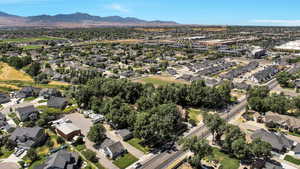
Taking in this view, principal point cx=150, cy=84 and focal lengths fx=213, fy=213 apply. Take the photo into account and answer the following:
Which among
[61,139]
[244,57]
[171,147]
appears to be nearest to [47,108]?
[61,139]

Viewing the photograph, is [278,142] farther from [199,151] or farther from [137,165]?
[137,165]

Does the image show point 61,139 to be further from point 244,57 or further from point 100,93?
point 244,57

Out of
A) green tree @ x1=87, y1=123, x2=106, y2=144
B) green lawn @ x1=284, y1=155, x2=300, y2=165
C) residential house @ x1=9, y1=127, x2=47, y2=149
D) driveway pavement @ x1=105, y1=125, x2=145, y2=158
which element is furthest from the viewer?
residential house @ x1=9, y1=127, x2=47, y2=149

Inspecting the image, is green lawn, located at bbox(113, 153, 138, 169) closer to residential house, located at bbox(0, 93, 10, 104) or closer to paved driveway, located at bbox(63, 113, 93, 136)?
paved driveway, located at bbox(63, 113, 93, 136)

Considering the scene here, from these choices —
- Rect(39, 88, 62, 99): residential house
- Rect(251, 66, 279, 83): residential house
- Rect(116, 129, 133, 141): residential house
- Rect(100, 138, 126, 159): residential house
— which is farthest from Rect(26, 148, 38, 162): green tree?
Rect(251, 66, 279, 83): residential house

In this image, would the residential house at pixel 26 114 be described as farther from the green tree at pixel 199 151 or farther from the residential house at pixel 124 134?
the green tree at pixel 199 151

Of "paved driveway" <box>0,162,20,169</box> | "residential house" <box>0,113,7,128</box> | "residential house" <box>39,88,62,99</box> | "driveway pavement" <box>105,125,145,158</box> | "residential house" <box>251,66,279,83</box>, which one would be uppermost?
"residential house" <box>251,66,279,83</box>
